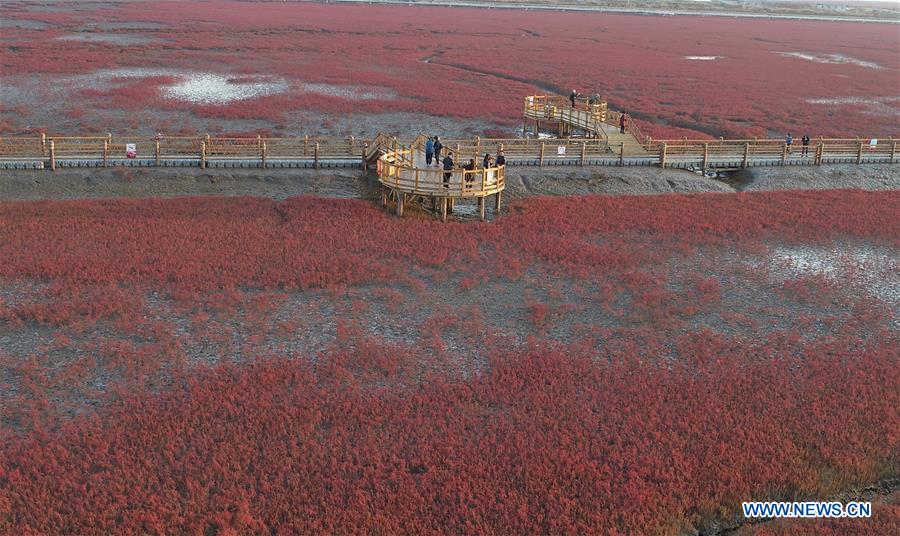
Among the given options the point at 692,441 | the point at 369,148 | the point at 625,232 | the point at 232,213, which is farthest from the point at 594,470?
the point at 369,148

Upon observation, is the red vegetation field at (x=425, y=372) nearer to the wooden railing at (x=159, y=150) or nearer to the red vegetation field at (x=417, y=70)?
the wooden railing at (x=159, y=150)

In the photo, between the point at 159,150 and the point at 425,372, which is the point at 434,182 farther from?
the point at 159,150

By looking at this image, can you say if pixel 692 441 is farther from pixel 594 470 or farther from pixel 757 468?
pixel 594 470

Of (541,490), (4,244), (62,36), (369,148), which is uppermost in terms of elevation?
(62,36)

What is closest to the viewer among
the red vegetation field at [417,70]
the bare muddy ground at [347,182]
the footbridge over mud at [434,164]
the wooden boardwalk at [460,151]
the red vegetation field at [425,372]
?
the red vegetation field at [425,372]

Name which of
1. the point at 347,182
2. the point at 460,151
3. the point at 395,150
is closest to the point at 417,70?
the point at 460,151

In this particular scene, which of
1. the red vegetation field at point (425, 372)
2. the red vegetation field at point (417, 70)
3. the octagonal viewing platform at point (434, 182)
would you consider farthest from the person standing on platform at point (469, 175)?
the red vegetation field at point (417, 70)

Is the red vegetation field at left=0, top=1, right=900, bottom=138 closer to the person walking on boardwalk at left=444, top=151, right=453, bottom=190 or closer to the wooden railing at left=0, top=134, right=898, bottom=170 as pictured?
the wooden railing at left=0, top=134, right=898, bottom=170
